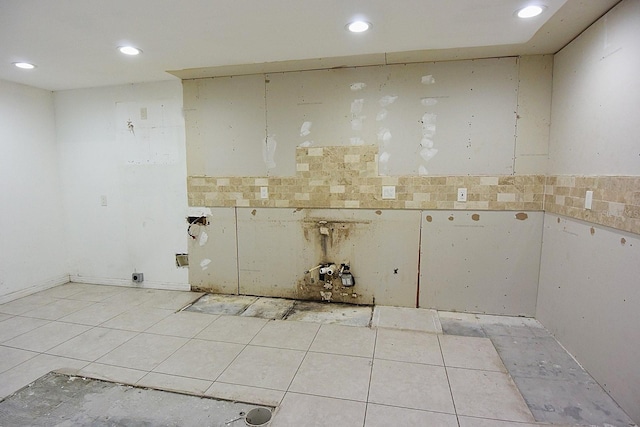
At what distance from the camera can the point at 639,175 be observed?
1.74m

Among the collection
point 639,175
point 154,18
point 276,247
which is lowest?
point 276,247

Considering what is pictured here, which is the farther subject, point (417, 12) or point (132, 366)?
point (132, 366)

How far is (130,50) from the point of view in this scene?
8.58 ft

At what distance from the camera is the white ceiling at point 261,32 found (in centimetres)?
193

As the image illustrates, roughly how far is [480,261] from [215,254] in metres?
2.72

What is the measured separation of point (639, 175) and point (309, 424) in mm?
2231

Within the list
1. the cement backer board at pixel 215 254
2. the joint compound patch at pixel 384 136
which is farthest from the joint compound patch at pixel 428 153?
the cement backer board at pixel 215 254

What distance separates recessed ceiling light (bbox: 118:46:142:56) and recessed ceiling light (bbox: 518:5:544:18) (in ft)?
9.17

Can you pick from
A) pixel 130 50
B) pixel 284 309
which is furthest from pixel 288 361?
pixel 130 50

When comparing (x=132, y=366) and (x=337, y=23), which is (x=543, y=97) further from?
(x=132, y=366)

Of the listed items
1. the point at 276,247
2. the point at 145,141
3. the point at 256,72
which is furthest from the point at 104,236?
the point at 256,72

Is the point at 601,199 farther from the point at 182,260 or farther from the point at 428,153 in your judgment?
the point at 182,260

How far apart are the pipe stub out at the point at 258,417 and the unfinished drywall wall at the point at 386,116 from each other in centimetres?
214

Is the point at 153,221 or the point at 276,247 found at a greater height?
the point at 153,221
